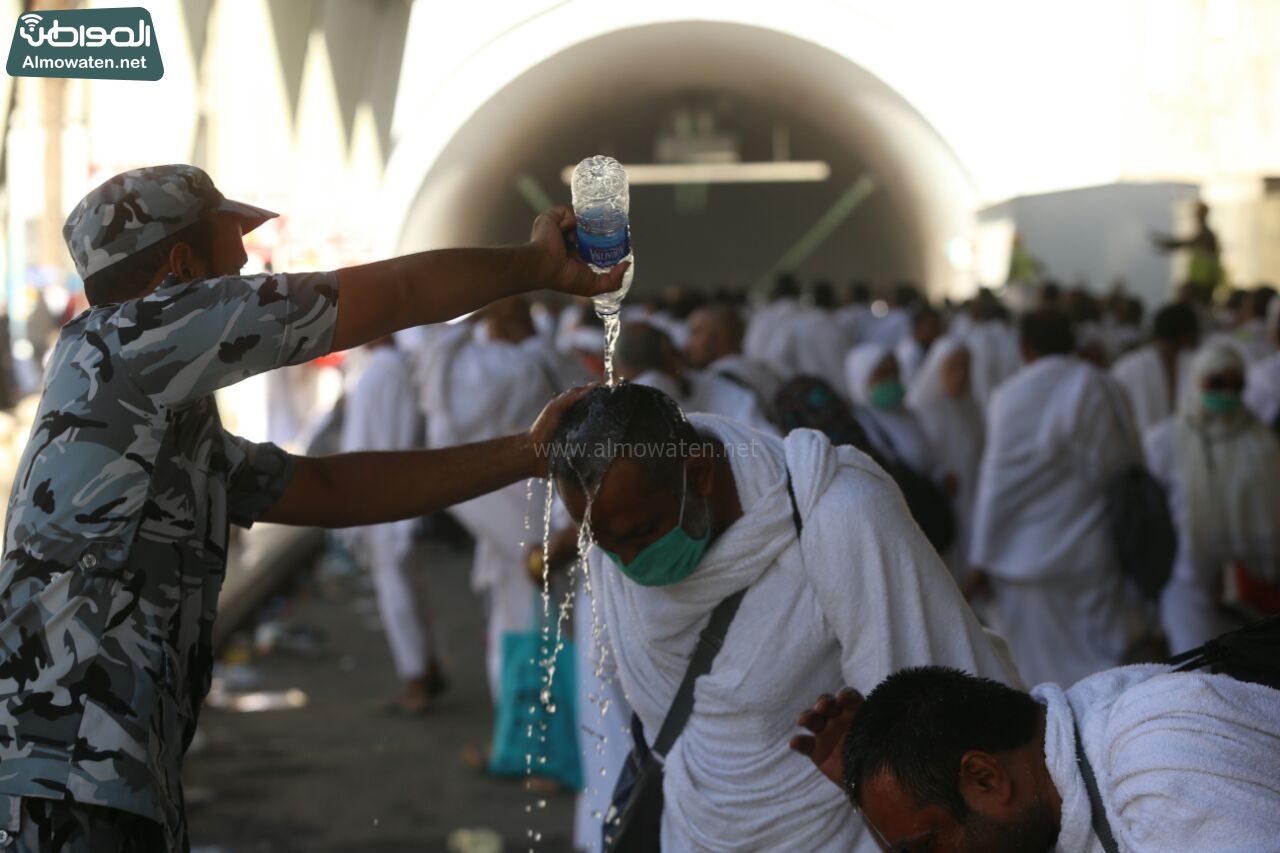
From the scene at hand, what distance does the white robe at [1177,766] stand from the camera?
2258 mm

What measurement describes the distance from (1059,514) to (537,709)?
2.72 metres

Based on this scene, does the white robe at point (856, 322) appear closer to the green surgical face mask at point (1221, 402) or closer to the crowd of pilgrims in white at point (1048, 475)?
the crowd of pilgrims in white at point (1048, 475)

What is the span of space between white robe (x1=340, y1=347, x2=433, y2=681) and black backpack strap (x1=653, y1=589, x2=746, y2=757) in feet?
20.3

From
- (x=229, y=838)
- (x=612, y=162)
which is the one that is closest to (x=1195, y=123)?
(x=229, y=838)

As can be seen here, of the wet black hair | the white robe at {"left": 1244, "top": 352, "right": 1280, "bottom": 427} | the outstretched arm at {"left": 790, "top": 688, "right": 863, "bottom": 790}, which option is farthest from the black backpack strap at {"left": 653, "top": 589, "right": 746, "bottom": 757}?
the white robe at {"left": 1244, "top": 352, "right": 1280, "bottom": 427}

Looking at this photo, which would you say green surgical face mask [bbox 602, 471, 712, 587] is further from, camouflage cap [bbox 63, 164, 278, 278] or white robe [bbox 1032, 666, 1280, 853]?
camouflage cap [bbox 63, 164, 278, 278]

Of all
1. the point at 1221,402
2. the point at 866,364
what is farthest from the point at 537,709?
the point at 1221,402

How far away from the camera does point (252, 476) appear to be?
10.8ft

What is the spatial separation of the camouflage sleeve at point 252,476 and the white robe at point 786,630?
737 mm

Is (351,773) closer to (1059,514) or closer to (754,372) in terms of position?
(754,372)

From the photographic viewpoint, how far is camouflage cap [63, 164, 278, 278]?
288 centimetres

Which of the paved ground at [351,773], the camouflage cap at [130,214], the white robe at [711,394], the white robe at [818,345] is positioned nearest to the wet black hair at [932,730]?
the camouflage cap at [130,214]

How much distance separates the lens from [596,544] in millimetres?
3254

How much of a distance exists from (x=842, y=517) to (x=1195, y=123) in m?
18.2
